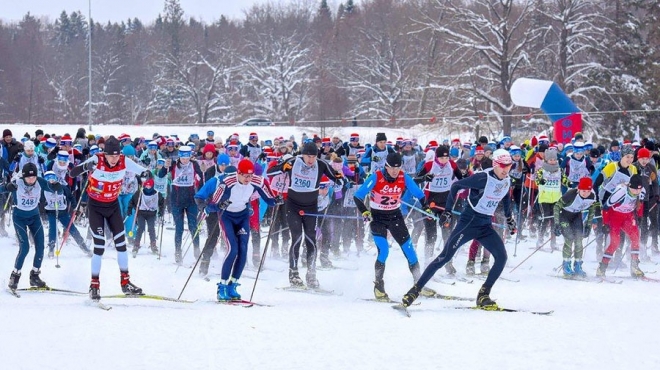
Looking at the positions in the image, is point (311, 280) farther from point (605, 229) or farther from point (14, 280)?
point (605, 229)

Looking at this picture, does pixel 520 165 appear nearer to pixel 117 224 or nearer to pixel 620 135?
pixel 117 224

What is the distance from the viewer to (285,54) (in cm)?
5188

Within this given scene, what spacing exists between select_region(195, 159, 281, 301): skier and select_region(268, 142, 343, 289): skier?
3.16ft

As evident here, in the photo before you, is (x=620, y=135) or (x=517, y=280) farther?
(x=620, y=135)

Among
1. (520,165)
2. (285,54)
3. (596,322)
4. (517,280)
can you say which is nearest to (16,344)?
(596,322)

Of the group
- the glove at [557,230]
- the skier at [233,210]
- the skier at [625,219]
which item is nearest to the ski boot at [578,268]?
the skier at [625,219]

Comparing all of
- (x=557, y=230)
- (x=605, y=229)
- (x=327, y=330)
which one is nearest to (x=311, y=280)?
(x=327, y=330)

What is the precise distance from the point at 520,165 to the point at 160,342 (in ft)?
32.6

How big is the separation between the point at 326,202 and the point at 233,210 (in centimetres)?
331

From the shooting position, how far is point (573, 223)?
39.3 feet

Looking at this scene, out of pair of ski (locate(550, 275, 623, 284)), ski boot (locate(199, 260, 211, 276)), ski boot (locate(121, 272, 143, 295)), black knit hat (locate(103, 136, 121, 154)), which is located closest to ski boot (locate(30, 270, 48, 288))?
ski boot (locate(121, 272, 143, 295))

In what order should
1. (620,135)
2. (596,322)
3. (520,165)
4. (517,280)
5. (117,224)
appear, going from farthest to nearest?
(620,135), (520,165), (517,280), (117,224), (596,322)

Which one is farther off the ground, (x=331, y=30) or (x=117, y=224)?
(x=331, y=30)

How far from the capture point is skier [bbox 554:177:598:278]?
11820mm
